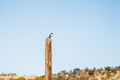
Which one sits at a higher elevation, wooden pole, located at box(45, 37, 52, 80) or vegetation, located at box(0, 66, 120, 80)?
vegetation, located at box(0, 66, 120, 80)

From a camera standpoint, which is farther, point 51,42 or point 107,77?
point 107,77

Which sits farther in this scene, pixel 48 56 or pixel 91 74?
pixel 91 74

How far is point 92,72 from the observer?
52938 mm

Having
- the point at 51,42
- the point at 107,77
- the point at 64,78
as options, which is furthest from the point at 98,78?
the point at 51,42

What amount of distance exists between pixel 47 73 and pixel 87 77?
3442 cm

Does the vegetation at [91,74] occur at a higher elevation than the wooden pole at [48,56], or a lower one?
higher

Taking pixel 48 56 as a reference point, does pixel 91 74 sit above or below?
above

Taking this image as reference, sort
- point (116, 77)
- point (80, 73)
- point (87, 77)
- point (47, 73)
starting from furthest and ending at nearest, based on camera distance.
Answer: point (80, 73)
point (87, 77)
point (116, 77)
point (47, 73)

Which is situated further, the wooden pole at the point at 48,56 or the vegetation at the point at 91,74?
the vegetation at the point at 91,74

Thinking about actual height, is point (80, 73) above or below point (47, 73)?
above

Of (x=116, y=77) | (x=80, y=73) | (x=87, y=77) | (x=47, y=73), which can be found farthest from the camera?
(x=80, y=73)

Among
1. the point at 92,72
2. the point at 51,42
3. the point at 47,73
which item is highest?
the point at 92,72

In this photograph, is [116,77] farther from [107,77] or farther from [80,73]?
[80,73]

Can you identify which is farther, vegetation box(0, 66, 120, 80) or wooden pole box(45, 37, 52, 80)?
vegetation box(0, 66, 120, 80)
